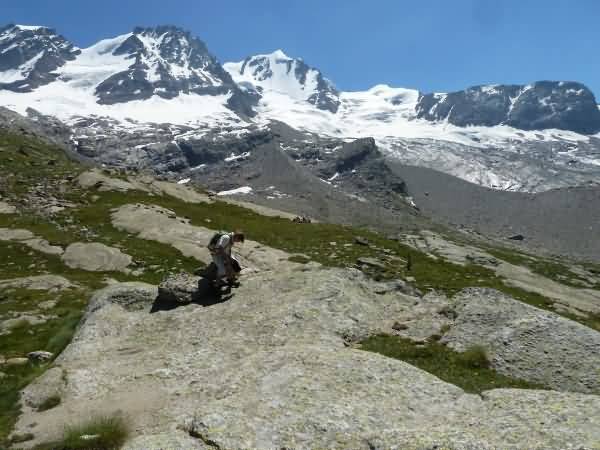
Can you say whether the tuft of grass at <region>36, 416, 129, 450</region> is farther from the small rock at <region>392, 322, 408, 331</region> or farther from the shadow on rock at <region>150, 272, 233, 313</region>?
the small rock at <region>392, 322, 408, 331</region>

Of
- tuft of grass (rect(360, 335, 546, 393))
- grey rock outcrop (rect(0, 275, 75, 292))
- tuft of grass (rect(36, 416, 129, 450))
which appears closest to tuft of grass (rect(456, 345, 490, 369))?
tuft of grass (rect(360, 335, 546, 393))

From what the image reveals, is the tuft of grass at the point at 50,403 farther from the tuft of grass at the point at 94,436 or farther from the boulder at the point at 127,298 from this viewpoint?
the boulder at the point at 127,298

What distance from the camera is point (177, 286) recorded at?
3052cm

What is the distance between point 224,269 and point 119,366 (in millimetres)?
9118

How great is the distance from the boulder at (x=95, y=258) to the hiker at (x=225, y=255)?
26.0 metres

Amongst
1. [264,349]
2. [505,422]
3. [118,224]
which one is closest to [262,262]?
[118,224]

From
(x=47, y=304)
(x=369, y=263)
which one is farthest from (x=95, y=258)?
(x=369, y=263)

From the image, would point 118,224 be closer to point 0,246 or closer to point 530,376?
point 0,246

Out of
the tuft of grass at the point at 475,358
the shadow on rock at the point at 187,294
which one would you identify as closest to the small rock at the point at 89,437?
the shadow on rock at the point at 187,294

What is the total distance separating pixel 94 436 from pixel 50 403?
570cm

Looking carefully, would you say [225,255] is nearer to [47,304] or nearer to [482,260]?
[47,304]

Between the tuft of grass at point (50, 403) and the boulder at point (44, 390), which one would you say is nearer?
the tuft of grass at point (50, 403)

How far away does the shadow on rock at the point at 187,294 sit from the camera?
97.9ft

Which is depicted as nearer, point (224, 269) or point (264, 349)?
point (264, 349)
